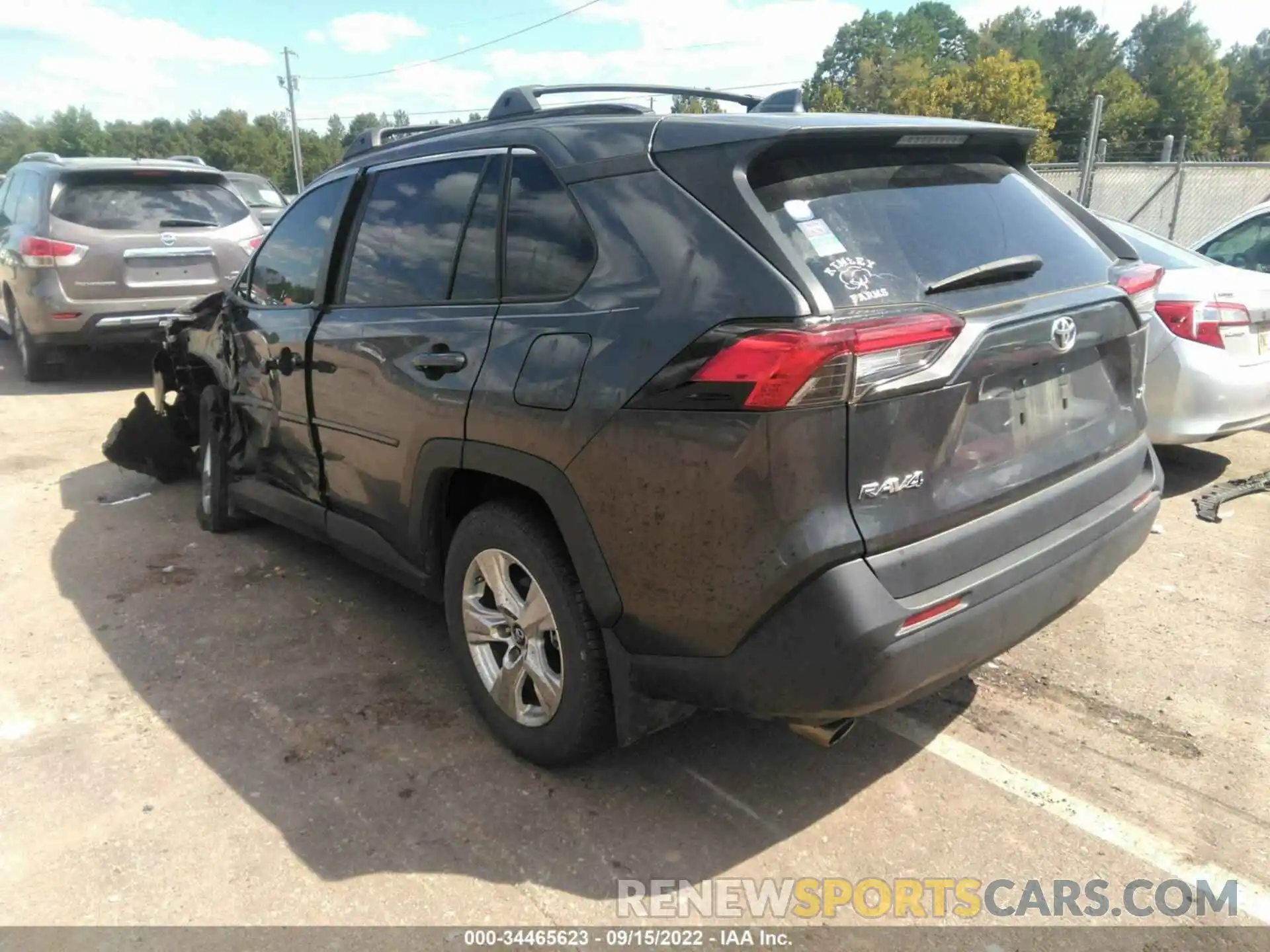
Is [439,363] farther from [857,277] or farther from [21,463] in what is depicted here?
[21,463]

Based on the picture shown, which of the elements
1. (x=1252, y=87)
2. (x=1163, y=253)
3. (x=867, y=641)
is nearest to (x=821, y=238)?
(x=867, y=641)

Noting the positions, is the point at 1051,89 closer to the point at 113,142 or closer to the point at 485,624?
the point at 113,142

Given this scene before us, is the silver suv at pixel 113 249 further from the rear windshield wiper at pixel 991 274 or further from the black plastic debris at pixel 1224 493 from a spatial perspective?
the black plastic debris at pixel 1224 493

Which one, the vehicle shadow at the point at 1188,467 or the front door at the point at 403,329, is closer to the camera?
the front door at the point at 403,329

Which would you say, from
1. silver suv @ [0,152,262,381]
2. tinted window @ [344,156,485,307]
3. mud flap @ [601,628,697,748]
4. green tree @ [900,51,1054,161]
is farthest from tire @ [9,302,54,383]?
green tree @ [900,51,1054,161]

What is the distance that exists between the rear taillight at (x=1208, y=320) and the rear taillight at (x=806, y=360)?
144 inches

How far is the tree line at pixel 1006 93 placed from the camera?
49.2 m

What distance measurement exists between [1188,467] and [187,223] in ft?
27.5

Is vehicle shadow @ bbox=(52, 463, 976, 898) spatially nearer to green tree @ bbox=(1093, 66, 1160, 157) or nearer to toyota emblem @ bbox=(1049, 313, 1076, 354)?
toyota emblem @ bbox=(1049, 313, 1076, 354)

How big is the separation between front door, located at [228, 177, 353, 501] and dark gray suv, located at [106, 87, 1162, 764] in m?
0.66

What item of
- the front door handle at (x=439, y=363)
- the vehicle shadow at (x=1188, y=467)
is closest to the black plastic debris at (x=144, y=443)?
the front door handle at (x=439, y=363)

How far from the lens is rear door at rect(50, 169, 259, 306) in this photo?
27.5ft

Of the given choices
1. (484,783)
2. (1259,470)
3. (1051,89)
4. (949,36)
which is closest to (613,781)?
(484,783)

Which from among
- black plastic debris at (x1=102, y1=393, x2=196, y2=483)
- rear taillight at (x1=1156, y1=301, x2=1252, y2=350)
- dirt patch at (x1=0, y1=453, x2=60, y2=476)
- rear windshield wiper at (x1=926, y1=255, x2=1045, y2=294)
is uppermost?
rear windshield wiper at (x1=926, y1=255, x2=1045, y2=294)
